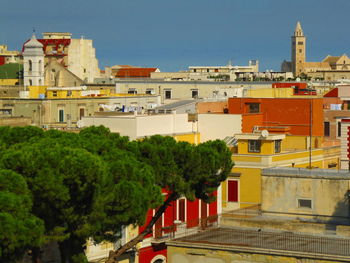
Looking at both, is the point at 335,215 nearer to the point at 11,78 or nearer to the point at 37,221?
the point at 37,221

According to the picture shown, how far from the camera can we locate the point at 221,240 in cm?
3472

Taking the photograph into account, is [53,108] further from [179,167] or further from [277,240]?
[277,240]

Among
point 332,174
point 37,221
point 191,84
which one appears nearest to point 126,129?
point 332,174

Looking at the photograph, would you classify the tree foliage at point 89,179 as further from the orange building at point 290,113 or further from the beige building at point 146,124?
the orange building at point 290,113

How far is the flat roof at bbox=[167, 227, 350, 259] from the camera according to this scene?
107 ft

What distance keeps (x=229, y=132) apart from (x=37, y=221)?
84.8 feet

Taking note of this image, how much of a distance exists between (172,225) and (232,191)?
226 inches

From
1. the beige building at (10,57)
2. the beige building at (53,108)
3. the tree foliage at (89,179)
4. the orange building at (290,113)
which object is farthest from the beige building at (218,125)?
the beige building at (10,57)

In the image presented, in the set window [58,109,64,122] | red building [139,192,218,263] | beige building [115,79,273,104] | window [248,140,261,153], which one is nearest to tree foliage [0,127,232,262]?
Answer: red building [139,192,218,263]

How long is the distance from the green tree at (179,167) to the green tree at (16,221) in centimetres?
777

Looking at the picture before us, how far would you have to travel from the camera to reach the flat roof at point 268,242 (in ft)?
107

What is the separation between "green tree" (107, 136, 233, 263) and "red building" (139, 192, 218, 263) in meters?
1.14

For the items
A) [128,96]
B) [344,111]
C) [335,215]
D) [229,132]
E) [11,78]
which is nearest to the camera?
[335,215]

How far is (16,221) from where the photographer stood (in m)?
28.2
